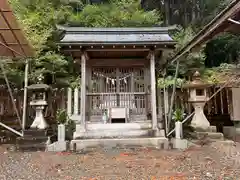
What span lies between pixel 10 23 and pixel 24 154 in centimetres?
375

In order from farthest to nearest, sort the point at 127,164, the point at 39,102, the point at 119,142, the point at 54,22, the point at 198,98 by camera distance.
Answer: the point at 54,22 → the point at 198,98 → the point at 39,102 → the point at 119,142 → the point at 127,164

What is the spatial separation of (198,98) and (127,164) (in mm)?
4633

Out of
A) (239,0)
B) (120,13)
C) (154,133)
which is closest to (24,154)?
(154,133)

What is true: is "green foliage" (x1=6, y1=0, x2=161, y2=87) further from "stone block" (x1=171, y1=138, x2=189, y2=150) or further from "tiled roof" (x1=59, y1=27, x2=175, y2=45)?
"stone block" (x1=171, y1=138, x2=189, y2=150)

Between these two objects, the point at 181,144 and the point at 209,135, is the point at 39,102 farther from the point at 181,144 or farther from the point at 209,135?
the point at 209,135

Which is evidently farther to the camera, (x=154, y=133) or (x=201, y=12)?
(x=201, y=12)

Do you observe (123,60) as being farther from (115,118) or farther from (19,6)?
(19,6)

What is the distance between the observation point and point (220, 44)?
15.6 meters

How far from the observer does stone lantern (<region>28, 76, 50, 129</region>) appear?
8.02 metres

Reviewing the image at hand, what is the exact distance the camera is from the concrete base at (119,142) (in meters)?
7.09

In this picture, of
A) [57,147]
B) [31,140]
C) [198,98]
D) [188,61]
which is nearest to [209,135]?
[198,98]

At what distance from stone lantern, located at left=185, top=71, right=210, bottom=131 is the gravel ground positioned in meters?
1.40

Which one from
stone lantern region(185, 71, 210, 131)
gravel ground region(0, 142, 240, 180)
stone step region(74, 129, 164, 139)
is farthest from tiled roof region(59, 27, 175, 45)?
gravel ground region(0, 142, 240, 180)

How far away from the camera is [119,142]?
7.21m
